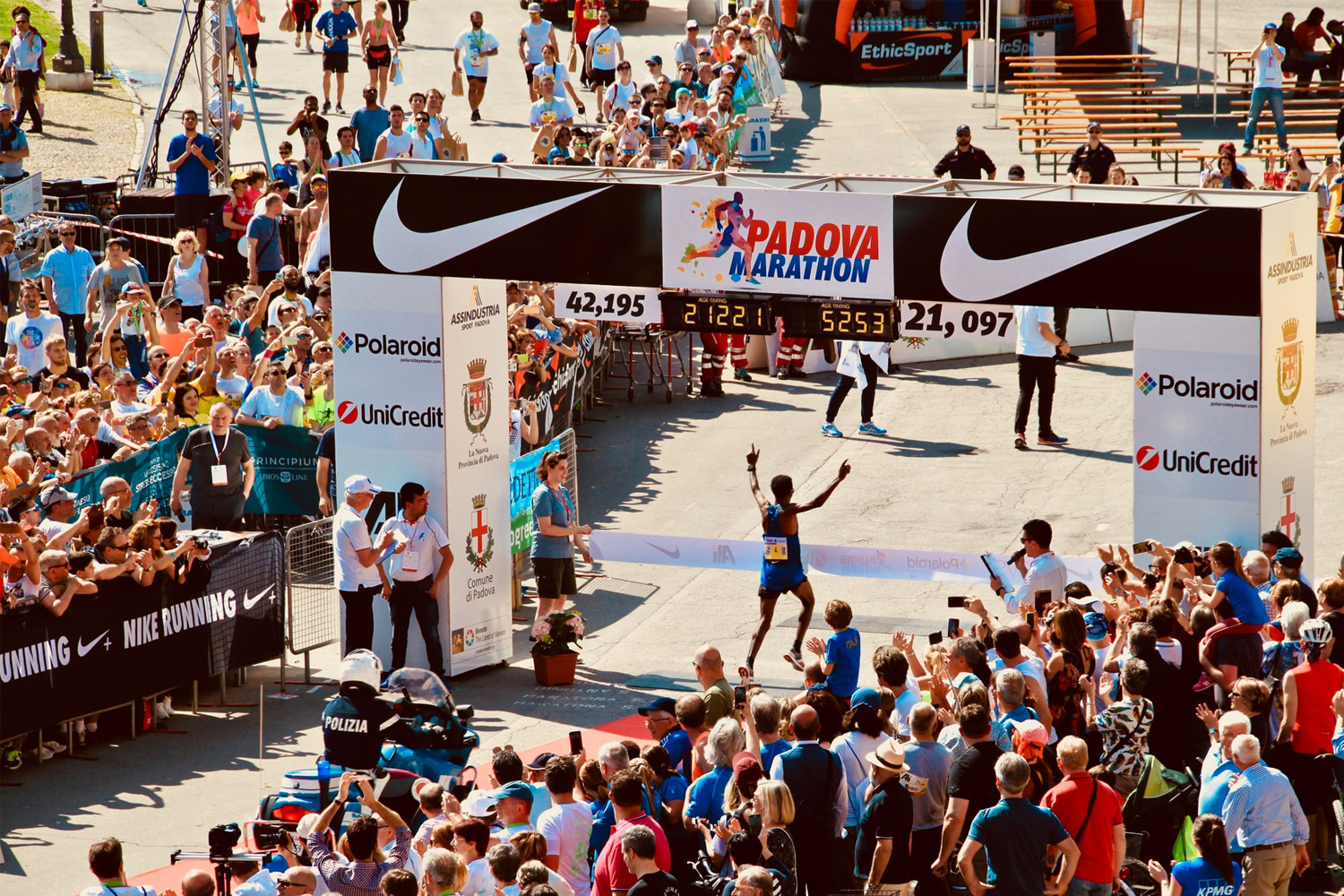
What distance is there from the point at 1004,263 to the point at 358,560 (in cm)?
518

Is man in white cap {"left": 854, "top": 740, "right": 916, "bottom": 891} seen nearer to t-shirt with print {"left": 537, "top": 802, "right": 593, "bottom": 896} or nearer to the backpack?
t-shirt with print {"left": 537, "top": 802, "right": 593, "bottom": 896}

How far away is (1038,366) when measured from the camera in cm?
1839

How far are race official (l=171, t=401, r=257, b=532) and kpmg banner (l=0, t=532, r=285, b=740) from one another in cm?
160

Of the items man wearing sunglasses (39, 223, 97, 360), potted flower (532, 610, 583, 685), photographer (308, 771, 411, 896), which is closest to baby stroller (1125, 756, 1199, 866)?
photographer (308, 771, 411, 896)

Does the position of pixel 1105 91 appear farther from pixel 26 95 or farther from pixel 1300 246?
pixel 1300 246

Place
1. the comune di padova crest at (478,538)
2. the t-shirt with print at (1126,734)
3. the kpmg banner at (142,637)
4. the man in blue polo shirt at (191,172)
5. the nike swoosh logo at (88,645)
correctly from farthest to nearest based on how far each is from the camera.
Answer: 1. the man in blue polo shirt at (191,172)
2. the comune di padova crest at (478,538)
3. the nike swoosh logo at (88,645)
4. the kpmg banner at (142,637)
5. the t-shirt with print at (1126,734)

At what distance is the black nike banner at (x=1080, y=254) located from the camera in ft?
39.2

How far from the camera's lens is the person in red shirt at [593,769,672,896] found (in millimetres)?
7934

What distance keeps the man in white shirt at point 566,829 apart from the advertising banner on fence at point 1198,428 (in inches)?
224

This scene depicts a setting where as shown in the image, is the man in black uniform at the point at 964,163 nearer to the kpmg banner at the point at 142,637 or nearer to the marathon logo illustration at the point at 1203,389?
the marathon logo illustration at the point at 1203,389

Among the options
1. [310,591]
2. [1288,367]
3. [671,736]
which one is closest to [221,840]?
[671,736]

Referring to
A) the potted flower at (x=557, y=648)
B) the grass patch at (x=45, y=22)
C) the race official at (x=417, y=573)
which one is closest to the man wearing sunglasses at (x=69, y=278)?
the race official at (x=417, y=573)

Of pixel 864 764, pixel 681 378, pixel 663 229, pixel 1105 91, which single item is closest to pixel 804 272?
pixel 663 229

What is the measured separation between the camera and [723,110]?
2850 cm
